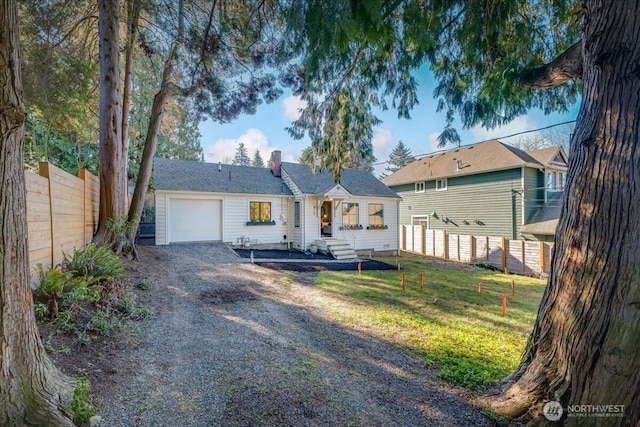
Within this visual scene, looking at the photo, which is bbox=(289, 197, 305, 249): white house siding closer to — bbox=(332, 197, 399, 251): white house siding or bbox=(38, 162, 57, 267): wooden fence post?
bbox=(332, 197, 399, 251): white house siding

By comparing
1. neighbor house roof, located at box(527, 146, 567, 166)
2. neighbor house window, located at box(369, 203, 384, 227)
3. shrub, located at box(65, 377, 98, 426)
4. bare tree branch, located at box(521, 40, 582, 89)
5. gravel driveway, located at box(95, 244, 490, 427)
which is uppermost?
neighbor house roof, located at box(527, 146, 567, 166)

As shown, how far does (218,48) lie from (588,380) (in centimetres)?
788

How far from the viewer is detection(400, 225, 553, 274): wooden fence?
1231 centimetres

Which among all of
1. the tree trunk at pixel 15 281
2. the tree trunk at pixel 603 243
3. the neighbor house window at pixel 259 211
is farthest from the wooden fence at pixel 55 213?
the neighbor house window at pixel 259 211

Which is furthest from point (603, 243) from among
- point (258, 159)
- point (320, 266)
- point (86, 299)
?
point (258, 159)

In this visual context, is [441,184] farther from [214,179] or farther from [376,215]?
[214,179]

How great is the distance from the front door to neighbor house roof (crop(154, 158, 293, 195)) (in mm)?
2107

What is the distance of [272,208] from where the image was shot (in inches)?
576

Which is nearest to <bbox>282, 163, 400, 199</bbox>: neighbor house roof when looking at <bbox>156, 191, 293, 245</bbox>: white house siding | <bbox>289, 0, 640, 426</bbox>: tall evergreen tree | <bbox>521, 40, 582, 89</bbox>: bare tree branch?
<bbox>156, 191, 293, 245</bbox>: white house siding

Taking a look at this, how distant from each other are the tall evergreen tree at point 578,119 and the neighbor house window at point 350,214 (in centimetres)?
1102

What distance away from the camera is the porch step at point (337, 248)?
1355 cm

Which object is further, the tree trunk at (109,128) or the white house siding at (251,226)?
the white house siding at (251,226)

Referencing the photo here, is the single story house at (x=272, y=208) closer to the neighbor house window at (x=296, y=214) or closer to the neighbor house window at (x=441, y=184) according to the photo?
the neighbor house window at (x=296, y=214)

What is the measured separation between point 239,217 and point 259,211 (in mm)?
1033
